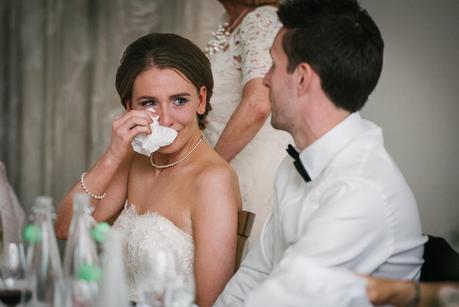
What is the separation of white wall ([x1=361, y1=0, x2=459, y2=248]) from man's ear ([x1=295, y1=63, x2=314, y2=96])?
199cm

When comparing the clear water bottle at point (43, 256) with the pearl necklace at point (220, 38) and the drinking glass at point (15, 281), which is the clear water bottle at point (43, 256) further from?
the pearl necklace at point (220, 38)

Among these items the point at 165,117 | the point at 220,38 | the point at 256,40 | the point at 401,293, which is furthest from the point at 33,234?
the point at 220,38

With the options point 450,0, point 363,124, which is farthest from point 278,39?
point 450,0

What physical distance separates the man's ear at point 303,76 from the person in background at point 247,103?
37.6 inches

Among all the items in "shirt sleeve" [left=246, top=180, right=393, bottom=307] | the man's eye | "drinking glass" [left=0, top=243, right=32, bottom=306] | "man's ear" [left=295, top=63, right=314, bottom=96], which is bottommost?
"drinking glass" [left=0, top=243, right=32, bottom=306]

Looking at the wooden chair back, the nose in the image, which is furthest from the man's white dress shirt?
the nose

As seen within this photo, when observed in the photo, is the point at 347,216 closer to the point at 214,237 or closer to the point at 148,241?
the point at 214,237

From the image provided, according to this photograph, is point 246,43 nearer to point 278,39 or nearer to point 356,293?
point 278,39

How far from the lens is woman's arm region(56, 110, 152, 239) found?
2.33m

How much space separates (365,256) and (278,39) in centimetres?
64

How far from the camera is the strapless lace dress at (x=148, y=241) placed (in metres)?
2.21

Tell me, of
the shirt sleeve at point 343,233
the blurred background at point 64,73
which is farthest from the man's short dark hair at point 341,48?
the blurred background at point 64,73

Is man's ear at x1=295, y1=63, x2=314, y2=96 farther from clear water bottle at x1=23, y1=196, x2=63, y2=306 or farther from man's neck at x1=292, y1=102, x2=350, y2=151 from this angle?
clear water bottle at x1=23, y1=196, x2=63, y2=306

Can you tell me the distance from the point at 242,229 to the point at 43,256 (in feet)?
2.50
